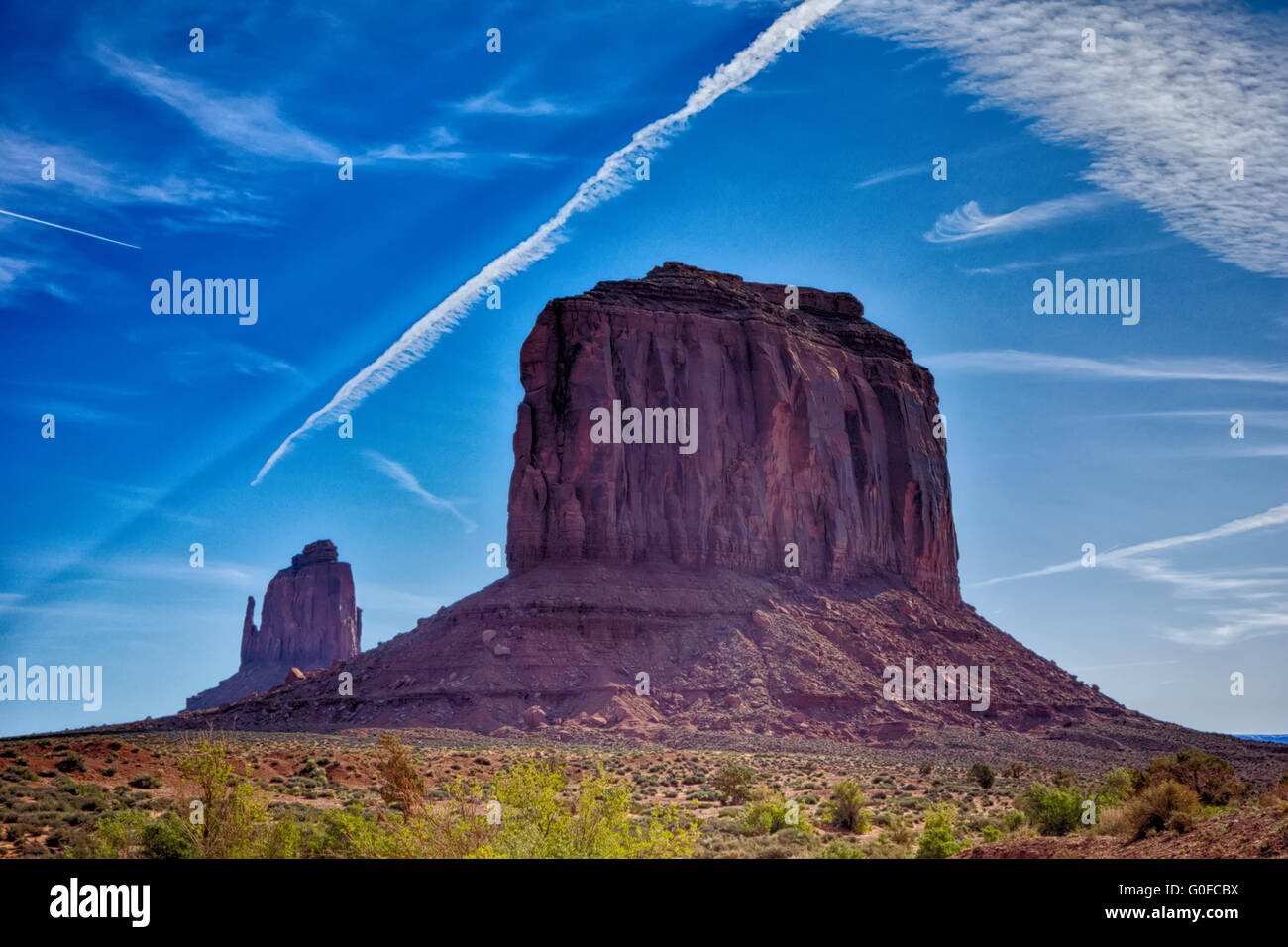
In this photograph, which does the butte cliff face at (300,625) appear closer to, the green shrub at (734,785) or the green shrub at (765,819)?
the green shrub at (734,785)

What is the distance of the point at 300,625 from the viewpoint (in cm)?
15012

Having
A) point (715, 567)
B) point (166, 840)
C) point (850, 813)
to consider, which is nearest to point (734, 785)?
point (850, 813)

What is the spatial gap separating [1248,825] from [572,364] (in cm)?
6323

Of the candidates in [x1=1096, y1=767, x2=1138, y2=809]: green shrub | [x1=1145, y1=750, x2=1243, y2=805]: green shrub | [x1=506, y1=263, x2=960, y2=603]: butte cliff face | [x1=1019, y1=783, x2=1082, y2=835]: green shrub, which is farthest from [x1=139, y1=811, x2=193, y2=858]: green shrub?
[x1=506, y1=263, x2=960, y2=603]: butte cliff face

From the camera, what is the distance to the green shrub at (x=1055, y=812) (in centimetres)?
2319

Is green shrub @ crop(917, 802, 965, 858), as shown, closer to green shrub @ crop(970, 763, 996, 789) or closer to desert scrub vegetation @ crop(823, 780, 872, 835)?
desert scrub vegetation @ crop(823, 780, 872, 835)

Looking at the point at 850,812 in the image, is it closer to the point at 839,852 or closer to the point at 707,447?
the point at 839,852

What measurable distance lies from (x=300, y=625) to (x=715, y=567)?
3774 inches

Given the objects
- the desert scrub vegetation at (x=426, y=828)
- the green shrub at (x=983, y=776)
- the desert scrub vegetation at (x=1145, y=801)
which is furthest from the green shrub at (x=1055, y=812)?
the green shrub at (x=983, y=776)

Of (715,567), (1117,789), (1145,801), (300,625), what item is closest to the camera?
(1145,801)

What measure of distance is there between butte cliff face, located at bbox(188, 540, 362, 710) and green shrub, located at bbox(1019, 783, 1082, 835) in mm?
133037

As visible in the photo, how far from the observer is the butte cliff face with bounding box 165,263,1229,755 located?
5862 centimetres

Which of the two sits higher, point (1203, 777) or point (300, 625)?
point (300, 625)
